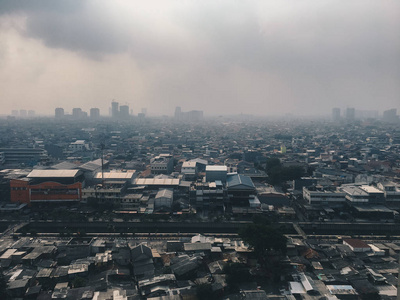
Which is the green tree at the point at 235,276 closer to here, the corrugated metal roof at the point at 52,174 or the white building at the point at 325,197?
the white building at the point at 325,197

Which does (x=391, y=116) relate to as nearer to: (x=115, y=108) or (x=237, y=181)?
(x=115, y=108)

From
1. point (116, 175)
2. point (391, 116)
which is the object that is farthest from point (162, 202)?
point (391, 116)

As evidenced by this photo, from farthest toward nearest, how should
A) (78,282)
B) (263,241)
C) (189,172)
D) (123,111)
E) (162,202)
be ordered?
(123,111) → (189,172) → (162,202) → (263,241) → (78,282)

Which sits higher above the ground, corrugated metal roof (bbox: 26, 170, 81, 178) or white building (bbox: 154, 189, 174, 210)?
corrugated metal roof (bbox: 26, 170, 81, 178)

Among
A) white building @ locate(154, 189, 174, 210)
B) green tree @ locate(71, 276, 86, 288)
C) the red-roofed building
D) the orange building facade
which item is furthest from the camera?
the orange building facade

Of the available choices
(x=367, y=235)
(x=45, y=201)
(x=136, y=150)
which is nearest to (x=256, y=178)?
(x=367, y=235)

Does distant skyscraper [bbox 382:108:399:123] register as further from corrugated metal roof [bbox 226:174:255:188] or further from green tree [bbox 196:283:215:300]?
green tree [bbox 196:283:215:300]

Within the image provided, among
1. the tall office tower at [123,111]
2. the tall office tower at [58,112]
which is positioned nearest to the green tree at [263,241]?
the tall office tower at [123,111]

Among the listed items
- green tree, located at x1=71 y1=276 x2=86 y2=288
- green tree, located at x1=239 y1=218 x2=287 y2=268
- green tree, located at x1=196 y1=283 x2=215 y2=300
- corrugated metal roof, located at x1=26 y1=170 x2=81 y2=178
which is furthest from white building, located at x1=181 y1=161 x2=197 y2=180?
green tree, located at x1=196 y1=283 x2=215 y2=300

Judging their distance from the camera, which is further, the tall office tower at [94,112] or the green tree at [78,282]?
the tall office tower at [94,112]
